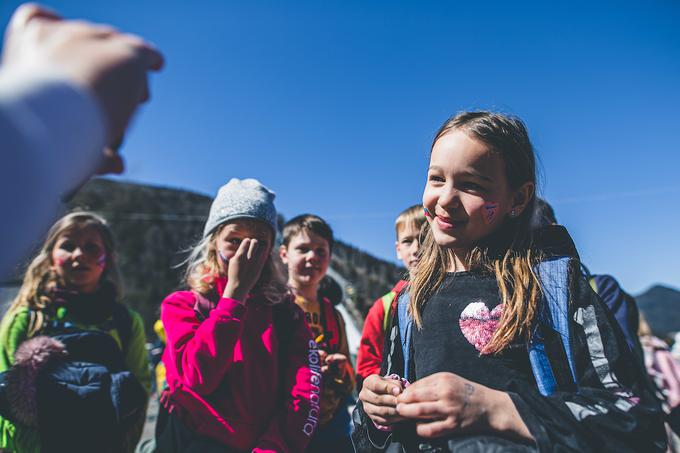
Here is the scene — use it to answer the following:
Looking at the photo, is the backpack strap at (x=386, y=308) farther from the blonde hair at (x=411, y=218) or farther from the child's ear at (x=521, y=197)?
the child's ear at (x=521, y=197)

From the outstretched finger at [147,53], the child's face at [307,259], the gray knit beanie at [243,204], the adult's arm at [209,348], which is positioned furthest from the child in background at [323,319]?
the outstretched finger at [147,53]

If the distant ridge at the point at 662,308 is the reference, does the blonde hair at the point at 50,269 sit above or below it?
below

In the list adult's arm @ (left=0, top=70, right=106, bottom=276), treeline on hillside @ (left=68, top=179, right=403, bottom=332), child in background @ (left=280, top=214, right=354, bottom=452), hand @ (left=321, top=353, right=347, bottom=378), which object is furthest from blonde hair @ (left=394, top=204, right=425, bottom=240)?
treeline on hillside @ (left=68, top=179, right=403, bottom=332)

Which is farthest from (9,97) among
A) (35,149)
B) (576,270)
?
(576,270)

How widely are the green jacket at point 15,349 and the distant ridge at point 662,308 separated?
16.6 m

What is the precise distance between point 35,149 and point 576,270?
3.91 feet

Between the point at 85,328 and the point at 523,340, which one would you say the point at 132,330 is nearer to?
the point at 85,328

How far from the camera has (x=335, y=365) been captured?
8.21 ft

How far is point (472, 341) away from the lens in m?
1.13

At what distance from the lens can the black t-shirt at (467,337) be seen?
108 centimetres

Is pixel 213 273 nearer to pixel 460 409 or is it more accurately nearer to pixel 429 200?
pixel 429 200

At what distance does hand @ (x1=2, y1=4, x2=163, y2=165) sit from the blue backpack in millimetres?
1029

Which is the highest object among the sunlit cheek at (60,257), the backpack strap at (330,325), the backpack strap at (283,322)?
the backpack strap at (283,322)

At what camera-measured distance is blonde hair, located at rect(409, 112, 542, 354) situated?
3.55ft
